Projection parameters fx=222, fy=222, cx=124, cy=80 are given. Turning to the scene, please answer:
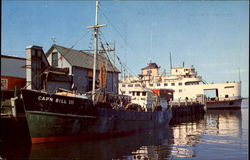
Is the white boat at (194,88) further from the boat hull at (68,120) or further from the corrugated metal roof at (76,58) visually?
the boat hull at (68,120)

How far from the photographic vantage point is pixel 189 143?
18000mm

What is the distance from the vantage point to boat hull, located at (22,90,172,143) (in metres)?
15.7

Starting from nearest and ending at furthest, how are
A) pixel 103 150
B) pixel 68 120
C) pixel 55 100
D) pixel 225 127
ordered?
pixel 103 150 → pixel 55 100 → pixel 68 120 → pixel 225 127

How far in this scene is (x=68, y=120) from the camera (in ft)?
54.2

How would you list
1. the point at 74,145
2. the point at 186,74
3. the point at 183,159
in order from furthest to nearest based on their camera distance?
the point at 186,74, the point at 74,145, the point at 183,159

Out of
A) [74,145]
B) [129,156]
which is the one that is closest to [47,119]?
[74,145]

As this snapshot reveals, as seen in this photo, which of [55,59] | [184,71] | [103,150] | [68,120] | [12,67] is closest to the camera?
[103,150]

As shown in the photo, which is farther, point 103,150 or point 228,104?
point 228,104

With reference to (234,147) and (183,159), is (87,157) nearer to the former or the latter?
(183,159)

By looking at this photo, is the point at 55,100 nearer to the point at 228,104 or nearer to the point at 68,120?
the point at 68,120

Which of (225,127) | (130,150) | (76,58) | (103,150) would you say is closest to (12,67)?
(76,58)

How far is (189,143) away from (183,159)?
5240mm

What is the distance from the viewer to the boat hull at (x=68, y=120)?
15.7 meters

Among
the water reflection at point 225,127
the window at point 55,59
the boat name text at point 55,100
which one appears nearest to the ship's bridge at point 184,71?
the water reflection at point 225,127
